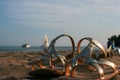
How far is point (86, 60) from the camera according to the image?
306 inches

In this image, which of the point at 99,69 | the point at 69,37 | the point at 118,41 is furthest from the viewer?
the point at 118,41

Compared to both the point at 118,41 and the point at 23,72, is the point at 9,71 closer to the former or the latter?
the point at 23,72

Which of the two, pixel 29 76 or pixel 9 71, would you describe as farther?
pixel 9 71

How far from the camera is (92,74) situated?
8.38 metres

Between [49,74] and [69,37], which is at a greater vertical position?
[69,37]

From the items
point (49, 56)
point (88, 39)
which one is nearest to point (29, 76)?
point (49, 56)

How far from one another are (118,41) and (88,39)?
39.2 meters

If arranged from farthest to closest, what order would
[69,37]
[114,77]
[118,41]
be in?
1. [118,41]
2. [69,37]
3. [114,77]

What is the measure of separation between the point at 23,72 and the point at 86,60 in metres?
1.87

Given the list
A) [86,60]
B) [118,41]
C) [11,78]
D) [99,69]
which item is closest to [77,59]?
[86,60]

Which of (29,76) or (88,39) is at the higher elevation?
(88,39)

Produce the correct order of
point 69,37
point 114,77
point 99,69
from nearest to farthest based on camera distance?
1. point 99,69
2. point 114,77
3. point 69,37

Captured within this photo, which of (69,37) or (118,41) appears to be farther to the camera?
(118,41)

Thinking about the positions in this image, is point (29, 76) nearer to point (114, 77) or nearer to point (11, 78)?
point (11, 78)
